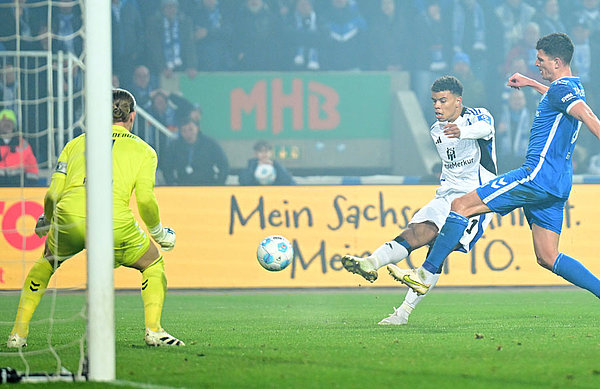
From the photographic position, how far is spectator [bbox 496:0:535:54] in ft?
56.7

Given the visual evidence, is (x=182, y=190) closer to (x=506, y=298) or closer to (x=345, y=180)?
(x=345, y=180)

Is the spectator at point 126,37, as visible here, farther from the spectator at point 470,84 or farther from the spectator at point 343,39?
the spectator at point 470,84

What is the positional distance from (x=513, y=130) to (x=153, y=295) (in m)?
11.1

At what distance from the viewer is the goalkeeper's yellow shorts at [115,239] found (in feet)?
20.1

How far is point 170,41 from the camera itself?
16.8 metres

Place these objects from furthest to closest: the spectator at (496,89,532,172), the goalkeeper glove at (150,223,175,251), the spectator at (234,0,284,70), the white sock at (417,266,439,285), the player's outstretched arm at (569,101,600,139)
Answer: the spectator at (234,0,284,70)
the spectator at (496,89,532,172)
the white sock at (417,266,439,285)
the player's outstretched arm at (569,101,600,139)
the goalkeeper glove at (150,223,175,251)

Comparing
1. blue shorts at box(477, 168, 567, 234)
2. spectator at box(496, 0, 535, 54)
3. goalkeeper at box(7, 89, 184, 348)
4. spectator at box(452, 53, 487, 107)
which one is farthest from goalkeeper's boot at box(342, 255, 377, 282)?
spectator at box(496, 0, 535, 54)

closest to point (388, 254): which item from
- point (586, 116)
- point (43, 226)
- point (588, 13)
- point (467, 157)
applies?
point (467, 157)

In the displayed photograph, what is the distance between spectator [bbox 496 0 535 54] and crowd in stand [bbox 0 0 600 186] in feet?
0.06

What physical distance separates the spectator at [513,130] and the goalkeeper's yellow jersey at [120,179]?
408 inches

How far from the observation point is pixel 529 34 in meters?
17.0

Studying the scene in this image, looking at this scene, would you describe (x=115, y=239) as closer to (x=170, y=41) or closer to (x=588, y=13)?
(x=170, y=41)

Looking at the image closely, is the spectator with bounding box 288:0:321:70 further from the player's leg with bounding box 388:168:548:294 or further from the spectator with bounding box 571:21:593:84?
the player's leg with bounding box 388:168:548:294

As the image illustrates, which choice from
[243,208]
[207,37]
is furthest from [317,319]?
[207,37]
